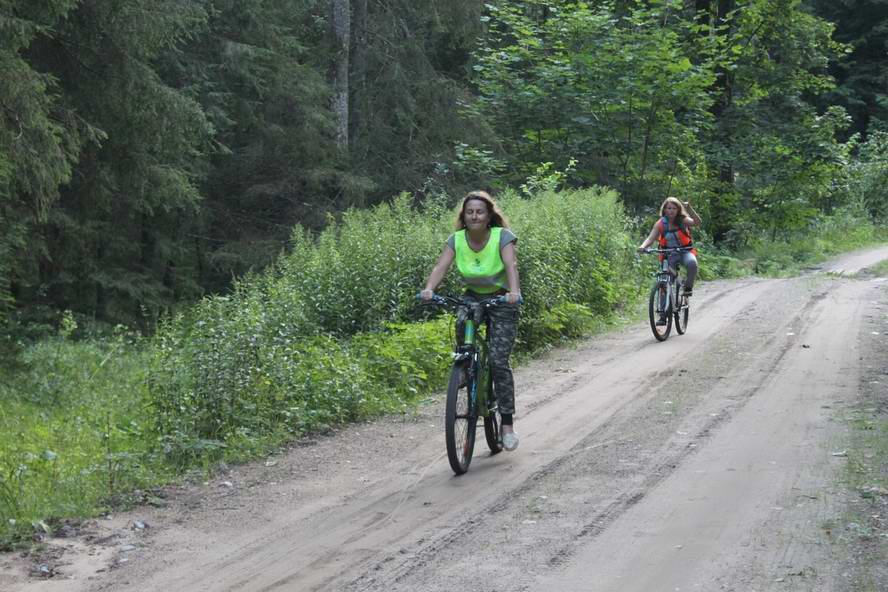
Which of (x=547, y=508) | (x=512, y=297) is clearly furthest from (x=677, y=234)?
(x=547, y=508)

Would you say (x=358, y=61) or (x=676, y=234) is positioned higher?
(x=358, y=61)

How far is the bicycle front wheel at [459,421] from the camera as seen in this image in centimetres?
789

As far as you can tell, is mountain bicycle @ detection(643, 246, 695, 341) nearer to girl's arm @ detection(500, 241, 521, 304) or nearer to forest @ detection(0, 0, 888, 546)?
forest @ detection(0, 0, 888, 546)

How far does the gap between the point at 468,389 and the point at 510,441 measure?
67 centimetres

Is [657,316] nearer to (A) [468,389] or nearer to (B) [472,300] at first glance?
(B) [472,300]

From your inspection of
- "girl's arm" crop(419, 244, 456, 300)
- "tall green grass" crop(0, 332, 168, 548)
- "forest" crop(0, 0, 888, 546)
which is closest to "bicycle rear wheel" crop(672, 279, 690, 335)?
"forest" crop(0, 0, 888, 546)

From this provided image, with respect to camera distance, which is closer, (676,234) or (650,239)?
(650,239)

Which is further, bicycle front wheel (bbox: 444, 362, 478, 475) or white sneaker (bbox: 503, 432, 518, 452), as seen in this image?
white sneaker (bbox: 503, 432, 518, 452)

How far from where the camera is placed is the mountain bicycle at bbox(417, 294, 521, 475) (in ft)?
26.1

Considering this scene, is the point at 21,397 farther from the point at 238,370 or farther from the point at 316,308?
the point at 238,370

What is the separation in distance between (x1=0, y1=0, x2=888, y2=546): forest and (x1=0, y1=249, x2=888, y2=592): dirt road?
80 cm

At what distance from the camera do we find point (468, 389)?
8.24 m

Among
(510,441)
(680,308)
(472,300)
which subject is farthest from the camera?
(680,308)

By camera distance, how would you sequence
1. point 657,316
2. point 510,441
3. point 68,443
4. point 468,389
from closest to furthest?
point 468,389
point 510,441
point 68,443
point 657,316
